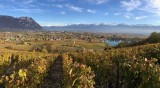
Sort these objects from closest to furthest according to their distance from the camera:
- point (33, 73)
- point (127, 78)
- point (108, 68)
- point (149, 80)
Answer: point (149, 80) → point (127, 78) → point (33, 73) → point (108, 68)

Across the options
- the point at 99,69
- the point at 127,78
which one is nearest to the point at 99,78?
the point at 99,69

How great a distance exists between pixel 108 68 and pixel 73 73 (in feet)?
20.6

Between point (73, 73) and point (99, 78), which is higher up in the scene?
point (73, 73)

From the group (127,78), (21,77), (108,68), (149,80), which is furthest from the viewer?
(108,68)

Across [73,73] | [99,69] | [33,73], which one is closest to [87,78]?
[73,73]

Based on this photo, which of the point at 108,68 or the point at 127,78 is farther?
the point at 108,68

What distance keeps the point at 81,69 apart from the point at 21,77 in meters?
4.05

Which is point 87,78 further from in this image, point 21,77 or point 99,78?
point 99,78

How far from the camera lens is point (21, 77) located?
61.5 feet

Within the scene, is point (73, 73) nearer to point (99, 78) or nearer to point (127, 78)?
point (127, 78)

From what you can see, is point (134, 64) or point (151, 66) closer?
point (151, 66)

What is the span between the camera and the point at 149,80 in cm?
1677

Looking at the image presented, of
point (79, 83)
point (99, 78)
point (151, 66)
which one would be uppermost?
point (151, 66)

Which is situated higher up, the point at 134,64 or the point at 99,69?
the point at 134,64
